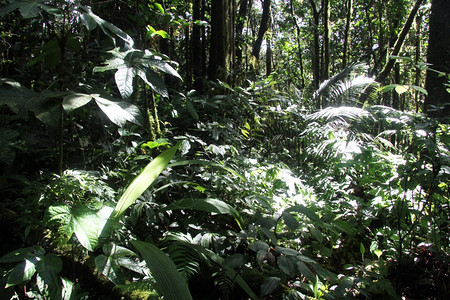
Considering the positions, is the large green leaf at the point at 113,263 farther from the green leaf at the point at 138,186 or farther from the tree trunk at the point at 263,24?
the tree trunk at the point at 263,24

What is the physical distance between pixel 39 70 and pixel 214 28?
237 centimetres

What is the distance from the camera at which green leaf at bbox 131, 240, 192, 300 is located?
0.80m

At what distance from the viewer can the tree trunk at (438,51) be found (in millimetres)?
2945

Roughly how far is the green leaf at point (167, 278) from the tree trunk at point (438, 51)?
3.13 metres

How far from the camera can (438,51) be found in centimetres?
307

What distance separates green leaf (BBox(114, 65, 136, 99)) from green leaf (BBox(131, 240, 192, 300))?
87 cm

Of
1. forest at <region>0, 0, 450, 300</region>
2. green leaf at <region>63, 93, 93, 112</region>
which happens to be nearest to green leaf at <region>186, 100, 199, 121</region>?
forest at <region>0, 0, 450, 300</region>

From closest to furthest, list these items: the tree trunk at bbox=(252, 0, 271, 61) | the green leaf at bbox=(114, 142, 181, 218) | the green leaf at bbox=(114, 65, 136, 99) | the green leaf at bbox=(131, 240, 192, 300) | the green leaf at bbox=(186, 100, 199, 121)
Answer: the green leaf at bbox=(131, 240, 192, 300) < the green leaf at bbox=(114, 142, 181, 218) < the green leaf at bbox=(114, 65, 136, 99) < the green leaf at bbox=(186, 100, 199, 121) < the tree trunk at bbox=(252, 0, 271, 61)

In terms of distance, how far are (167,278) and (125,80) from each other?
1048 mm

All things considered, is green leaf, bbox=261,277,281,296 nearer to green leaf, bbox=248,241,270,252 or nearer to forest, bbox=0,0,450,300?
forest, bbox=0,0,450,300

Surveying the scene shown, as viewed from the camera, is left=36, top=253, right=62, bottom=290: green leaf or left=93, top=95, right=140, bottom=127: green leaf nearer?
left=36, top=253, right=62, bottom=290: green leaf

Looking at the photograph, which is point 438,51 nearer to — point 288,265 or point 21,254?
point 288,265

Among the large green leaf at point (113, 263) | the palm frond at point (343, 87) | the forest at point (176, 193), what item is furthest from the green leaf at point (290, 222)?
the palm frond at point (343, 87)

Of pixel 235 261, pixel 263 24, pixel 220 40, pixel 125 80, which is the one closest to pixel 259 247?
pixel 235 261
